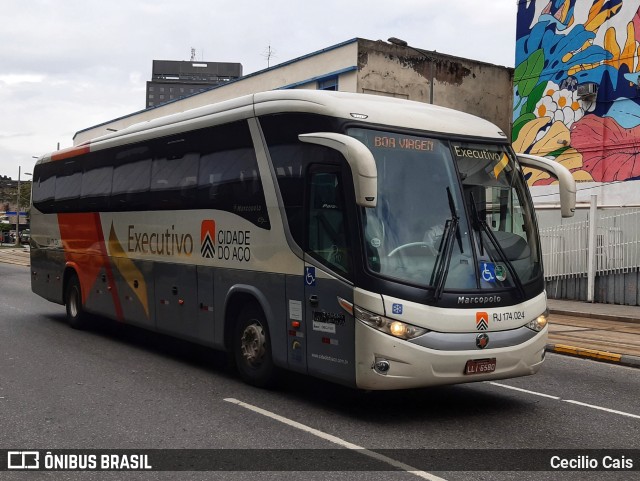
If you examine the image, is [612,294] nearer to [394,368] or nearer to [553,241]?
[553,241]

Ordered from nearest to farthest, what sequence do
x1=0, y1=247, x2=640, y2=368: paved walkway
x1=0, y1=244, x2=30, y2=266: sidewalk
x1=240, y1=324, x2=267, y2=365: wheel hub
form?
x1=240, y1=324, x2=267, y2=365: wheel hub
x1=0, y1=247, x2=640, y2=368: paved walkway
x1=0, y1=244, x2=30, y2=266: sidewalk

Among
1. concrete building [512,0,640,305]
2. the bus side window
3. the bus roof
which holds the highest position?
concrete building [512,0,640,305]

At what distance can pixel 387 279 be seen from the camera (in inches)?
281

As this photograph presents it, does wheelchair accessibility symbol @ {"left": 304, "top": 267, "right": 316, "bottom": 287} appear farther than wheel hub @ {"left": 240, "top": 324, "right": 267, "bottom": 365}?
No

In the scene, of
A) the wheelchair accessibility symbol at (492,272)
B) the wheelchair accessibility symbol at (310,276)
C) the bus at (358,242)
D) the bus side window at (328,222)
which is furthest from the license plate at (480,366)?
the wheelchair accessibility symbol at (310,276)

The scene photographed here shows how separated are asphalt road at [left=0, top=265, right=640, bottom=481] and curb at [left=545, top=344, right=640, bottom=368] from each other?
0.37m

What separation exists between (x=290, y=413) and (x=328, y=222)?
1846mm

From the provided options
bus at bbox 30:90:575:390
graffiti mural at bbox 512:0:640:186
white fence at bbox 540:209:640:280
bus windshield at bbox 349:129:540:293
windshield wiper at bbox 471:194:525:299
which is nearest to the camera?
bus at bbox 30:90:575:390

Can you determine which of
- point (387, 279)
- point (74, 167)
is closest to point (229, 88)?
point (74, 167)

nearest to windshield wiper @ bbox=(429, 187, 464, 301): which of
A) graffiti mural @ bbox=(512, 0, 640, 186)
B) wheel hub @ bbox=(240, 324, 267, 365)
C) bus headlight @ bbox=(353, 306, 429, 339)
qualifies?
bus headlight @ bbox=(353, 306, 429, 339)

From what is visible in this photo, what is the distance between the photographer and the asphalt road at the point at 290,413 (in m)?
6.40

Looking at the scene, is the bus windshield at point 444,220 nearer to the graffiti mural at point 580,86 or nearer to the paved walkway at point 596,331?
the paved walkway at point 596,331

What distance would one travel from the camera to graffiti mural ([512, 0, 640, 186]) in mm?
27219

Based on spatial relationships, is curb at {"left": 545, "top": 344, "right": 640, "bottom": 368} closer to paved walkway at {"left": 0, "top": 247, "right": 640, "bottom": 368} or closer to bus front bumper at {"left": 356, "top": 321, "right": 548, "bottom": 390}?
paved walkway at {"left": 0, "top": 247, "right": 640, "bottom": 368}
